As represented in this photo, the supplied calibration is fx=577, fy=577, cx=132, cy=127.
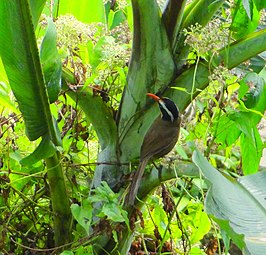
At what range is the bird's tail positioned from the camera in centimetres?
100

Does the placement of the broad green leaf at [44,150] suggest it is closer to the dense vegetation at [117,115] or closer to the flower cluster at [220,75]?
the dense vegetation at [117,115]

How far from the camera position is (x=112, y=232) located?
0.98m

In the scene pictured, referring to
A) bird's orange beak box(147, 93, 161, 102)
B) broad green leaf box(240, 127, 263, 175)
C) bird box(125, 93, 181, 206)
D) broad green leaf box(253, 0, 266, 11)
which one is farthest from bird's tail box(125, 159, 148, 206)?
broad green leaf box(253, 0, 266, 11)

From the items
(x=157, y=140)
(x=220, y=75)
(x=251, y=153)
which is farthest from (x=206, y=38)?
(x=251, y=153)

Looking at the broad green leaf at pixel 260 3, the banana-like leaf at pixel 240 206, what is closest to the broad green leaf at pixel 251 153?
the banana-like leaf at pixel 240 206

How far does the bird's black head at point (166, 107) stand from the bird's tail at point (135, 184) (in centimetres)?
9

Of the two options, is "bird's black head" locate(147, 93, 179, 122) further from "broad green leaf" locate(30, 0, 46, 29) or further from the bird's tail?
"broad green leaf" locate(30, 0, 46, 29)

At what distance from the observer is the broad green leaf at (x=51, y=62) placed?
912 mm

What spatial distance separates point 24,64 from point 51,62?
49mm

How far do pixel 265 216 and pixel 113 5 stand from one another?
0.94m

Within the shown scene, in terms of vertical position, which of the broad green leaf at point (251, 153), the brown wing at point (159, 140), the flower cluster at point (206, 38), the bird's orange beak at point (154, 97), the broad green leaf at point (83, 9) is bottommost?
the broad green leaf at point (251, 153)

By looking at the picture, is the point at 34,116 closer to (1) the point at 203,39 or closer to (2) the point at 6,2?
(2) the point at 6,2

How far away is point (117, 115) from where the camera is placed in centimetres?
107

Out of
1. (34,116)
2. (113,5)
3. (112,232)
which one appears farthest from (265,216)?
(113,5)
